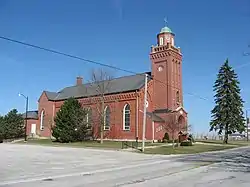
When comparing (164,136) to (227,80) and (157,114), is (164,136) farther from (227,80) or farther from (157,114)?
(227,80)

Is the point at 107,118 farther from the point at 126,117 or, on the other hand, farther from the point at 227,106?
the point at 227,106

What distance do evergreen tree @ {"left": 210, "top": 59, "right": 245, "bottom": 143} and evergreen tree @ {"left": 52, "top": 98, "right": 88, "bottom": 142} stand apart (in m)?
22.5

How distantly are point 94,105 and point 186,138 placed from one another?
1779cm

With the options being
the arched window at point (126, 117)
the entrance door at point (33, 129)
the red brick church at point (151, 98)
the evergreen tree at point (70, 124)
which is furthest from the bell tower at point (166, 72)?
the entrance door at point (33, 129)

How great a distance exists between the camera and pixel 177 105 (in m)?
53.9

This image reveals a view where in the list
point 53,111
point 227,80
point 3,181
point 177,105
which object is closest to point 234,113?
point 227,80

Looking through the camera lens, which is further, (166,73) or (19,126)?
(19,126)

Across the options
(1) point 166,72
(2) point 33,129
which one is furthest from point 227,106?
(2) point 33,129

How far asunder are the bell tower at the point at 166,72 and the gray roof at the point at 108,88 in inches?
127

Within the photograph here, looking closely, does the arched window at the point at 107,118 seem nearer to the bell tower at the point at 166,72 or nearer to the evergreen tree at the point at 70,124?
the evergreen tree at the point at 70,124

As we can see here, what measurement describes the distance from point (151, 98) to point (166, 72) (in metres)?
5.26

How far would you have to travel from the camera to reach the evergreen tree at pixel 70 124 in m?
48.6

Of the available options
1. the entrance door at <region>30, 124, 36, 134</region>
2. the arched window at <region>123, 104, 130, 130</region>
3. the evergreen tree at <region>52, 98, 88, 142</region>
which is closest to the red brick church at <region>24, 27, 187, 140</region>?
the arched window at <region>123, 104, 130, 130</region>

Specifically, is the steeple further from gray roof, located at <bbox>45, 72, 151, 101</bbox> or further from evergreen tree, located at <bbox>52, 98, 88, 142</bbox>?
evergreen tree, located at <bbox>52, 98, 88, 142</bbox>
